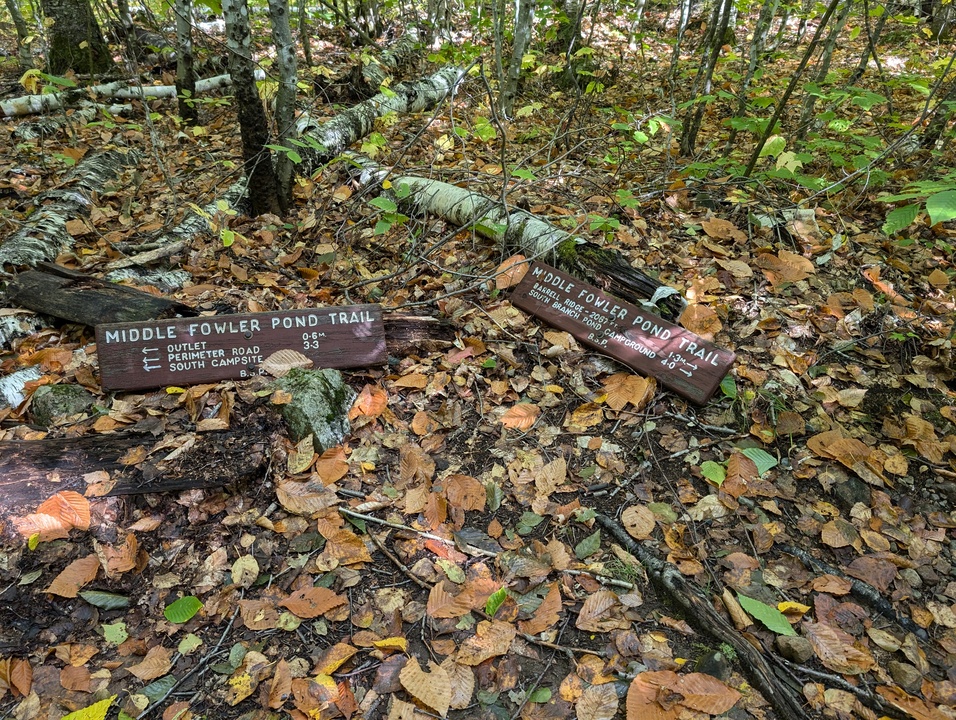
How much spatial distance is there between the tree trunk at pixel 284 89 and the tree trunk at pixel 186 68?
8.47 feet

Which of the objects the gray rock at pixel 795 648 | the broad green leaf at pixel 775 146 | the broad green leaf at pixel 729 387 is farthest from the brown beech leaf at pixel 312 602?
the broad green leaf at pixel 775 146

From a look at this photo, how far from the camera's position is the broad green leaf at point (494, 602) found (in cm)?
251

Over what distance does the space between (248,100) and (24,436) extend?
10.0ft

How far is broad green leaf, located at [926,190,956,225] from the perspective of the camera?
2.12m

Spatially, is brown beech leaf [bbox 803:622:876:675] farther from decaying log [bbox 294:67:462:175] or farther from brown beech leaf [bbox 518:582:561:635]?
decaying log [bbox 294:67:462:175]

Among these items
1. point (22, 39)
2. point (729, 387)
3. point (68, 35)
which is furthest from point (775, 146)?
point (22, 39)

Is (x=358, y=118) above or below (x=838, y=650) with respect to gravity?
above

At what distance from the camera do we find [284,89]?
479 centimetres

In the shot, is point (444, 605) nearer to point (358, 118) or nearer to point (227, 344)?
point (227, 344)

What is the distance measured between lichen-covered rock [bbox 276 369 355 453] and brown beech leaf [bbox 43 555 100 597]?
1.08 m

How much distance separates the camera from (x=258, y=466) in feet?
9.67

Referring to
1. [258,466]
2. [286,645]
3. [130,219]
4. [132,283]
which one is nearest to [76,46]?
[130,219]

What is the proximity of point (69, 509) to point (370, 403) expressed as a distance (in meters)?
1.59

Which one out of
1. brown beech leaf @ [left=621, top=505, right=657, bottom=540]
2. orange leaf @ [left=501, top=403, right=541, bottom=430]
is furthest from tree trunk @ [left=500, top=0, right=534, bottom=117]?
brown beech leaf @ [left=621, top=505, right=657, bottom=540]
